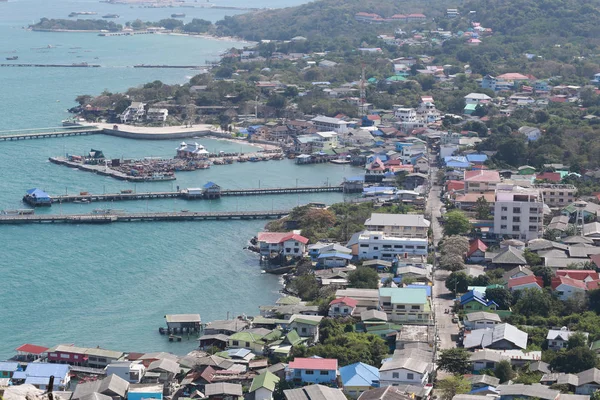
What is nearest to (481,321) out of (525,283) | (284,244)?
(525,283)

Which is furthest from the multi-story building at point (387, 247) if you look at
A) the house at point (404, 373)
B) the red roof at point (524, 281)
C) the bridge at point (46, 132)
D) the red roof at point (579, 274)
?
the bridge at point (46, 132)

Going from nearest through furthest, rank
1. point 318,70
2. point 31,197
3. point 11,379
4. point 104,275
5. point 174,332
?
point 11,379, point 174,332, point 104,275, point 31,197, point 318,70

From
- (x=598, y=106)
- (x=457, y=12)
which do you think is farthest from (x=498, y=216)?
(x=457, y=12)

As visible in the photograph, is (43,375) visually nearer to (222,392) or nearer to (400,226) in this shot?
(222,392)

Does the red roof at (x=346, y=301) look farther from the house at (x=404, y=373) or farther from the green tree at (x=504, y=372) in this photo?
the green tree at (x=504, y=372)

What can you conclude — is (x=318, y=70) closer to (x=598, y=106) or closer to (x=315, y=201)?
(x=598, y=106)

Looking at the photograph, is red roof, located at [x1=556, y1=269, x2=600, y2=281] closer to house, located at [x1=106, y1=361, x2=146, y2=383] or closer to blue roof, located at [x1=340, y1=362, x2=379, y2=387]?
blue roof, located at [x1=340, y1=362, x2=379, y2=387]
